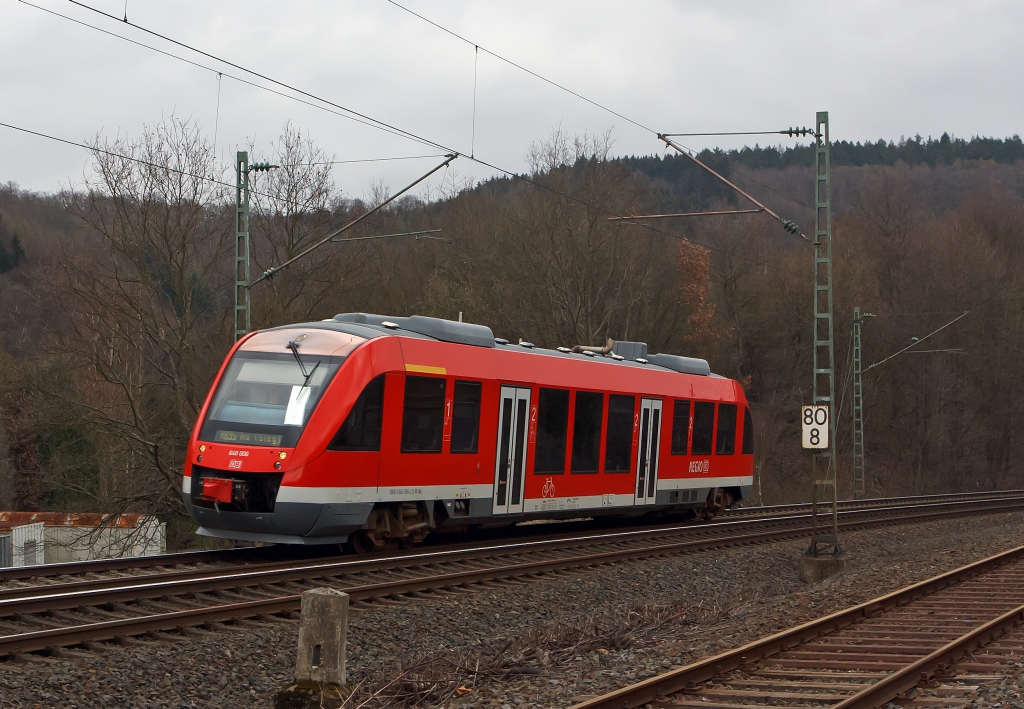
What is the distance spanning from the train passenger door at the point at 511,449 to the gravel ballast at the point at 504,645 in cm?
212

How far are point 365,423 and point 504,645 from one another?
4.23m

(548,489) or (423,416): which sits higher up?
(423,416)

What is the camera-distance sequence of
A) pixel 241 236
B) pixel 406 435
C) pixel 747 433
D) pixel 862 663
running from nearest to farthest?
pixel 862 663 → pixel 406 435 → pixel 241 236 → pixel 747 433

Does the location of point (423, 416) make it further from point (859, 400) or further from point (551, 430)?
point (859, 400)

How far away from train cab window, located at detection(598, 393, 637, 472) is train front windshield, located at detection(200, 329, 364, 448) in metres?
6.04

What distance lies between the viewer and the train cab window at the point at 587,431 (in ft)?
57.3

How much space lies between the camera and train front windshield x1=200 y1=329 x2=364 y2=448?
13.0m

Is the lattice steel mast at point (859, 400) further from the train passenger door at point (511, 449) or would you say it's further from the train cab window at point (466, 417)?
the train cab window at point (466, 417)

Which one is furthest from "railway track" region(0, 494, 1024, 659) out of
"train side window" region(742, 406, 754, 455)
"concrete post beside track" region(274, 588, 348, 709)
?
"train side window" region(742, 406, 754, 455)

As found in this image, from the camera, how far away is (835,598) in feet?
40.4

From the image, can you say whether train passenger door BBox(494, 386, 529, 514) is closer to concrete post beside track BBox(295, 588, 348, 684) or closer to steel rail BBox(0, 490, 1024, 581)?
steel rail BBox(0, 490, 1024, 581)

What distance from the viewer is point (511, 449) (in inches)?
628

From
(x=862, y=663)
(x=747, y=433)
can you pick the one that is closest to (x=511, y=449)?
(x=862, y=663)

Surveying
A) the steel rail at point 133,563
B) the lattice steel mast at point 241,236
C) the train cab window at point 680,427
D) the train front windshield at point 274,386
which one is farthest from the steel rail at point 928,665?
the lattice steel mast at point 241,236
